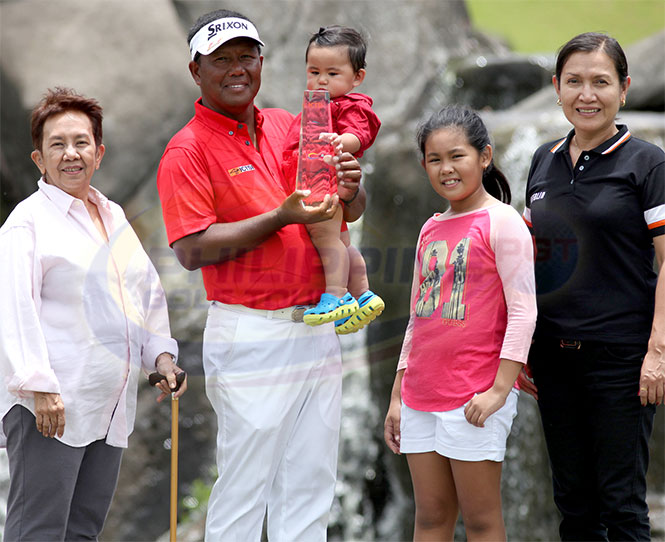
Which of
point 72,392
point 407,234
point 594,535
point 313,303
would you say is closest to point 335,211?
point 313,303

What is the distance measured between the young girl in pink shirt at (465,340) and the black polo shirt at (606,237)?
0.72 ft

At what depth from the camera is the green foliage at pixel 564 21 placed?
31.6 feet

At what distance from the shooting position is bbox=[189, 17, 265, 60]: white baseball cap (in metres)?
Answer: 2.32

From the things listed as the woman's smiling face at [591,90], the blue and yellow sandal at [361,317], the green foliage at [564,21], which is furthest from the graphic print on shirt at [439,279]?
the green foliage at [564,21]

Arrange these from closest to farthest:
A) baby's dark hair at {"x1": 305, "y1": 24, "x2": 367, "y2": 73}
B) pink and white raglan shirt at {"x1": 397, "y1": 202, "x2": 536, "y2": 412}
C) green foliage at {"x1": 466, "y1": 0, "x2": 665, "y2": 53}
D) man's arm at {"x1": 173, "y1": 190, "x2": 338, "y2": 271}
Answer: man's arm at {"x1": 173, "y1": 190, "x2": 338, "y2": 271}, pink and white raglan shirt at {"x1": 397, "y1": 202, "x2": 536, "y2": 412}, baby's dark hair at {"x1": 305, "y1": 24, "x2": 367, "y2": 73}, green foliage at {"x1": 466, "y1": 0, "x2": 665, "y2": 53}


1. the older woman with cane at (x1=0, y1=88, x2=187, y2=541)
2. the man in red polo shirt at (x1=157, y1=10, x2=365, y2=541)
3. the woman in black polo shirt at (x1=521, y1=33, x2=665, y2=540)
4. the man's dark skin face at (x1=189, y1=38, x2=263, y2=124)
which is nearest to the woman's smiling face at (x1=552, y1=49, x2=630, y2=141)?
the woman in black polo shirt at (x1=521, y1=33, x2=665, y2=540)

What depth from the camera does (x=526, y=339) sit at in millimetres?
2299

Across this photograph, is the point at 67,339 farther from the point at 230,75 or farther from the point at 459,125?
the point at 459,125

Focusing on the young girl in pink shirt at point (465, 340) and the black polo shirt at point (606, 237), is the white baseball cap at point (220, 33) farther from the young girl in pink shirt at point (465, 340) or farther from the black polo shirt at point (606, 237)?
the black polo shirt at point (606, 237)

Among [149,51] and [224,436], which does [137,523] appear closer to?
[149,51]

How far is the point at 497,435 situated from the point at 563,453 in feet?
1.20

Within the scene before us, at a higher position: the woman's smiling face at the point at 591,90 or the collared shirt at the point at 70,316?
the woman's smiling face at the point at 591,90

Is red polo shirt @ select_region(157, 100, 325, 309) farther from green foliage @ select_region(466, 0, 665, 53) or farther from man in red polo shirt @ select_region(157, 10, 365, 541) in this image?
green foliage @ select_region(466, 0, 665, 53)

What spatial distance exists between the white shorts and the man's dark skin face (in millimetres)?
1075
